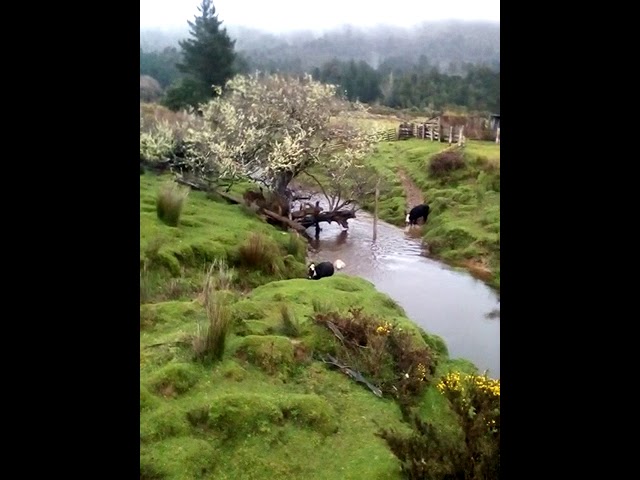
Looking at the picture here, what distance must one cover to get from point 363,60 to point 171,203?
0.54 m

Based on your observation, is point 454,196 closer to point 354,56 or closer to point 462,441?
point 354,56

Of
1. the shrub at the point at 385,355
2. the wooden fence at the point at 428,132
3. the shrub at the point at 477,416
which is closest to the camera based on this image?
the shrub at the point at 477,416

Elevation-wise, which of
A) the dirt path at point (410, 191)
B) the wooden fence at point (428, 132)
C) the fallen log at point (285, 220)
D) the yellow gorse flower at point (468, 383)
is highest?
the wooden fence at point (428, 132)

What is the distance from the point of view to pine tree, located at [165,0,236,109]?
1440mm

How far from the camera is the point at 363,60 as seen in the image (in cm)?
146

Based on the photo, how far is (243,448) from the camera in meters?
1.31

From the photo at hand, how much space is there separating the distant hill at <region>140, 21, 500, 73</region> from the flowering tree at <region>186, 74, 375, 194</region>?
2.0 inches

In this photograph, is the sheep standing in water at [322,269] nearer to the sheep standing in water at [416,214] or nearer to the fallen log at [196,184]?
the sheep standing in water at [416,214]

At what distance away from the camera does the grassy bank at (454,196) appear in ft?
4.50

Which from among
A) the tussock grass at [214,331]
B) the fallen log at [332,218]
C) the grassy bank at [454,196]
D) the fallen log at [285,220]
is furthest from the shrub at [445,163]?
the tussock grass at [214,331]

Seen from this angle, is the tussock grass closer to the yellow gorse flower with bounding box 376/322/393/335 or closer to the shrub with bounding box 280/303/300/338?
the shrub with bounding box 280/303/300/338

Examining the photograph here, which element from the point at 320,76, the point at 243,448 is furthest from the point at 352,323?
the point at 320,76
